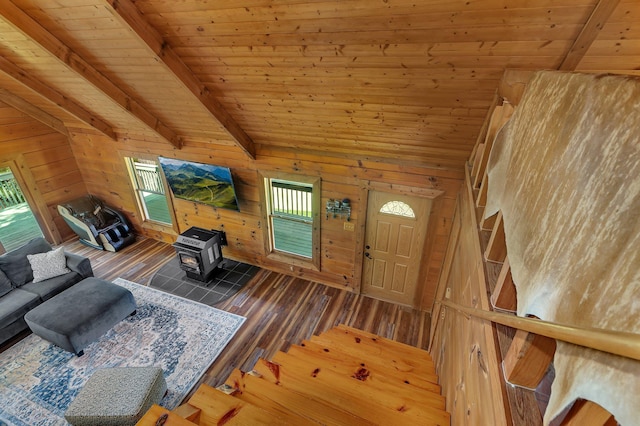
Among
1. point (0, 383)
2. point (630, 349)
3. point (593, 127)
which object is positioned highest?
point (593, 127)

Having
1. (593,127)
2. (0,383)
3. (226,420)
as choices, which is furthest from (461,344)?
(0,383)

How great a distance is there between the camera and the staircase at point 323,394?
1.45 metres

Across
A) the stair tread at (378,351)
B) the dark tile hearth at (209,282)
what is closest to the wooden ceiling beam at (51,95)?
the dark tile hearth at (209,282)

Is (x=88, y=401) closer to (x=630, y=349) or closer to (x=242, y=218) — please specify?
(x=242, y=218)

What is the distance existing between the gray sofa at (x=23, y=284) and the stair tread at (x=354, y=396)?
393 centimetres

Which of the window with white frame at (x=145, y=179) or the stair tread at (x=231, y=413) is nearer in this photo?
the stair tread at (x=231, y=413)

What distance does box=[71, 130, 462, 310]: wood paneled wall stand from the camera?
3.77 metres

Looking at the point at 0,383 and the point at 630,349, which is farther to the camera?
the point at 0,383

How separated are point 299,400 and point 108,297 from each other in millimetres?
3648

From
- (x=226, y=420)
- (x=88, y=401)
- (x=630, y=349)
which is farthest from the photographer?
(x=88, y=401)

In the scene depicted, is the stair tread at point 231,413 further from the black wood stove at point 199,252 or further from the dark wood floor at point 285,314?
the black wood stove at point 199,252

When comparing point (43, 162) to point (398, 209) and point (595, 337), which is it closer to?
point (398, 209)

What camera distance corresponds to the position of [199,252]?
4.80 meters

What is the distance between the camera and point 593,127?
60 centimetres
